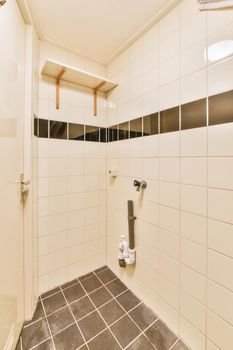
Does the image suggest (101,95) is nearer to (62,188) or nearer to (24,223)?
(62,188)

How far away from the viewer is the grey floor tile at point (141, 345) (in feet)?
3.45

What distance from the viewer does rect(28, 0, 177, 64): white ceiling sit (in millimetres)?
1149

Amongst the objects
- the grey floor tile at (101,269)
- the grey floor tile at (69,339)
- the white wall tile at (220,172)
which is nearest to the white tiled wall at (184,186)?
the white wall tile at (220,172)

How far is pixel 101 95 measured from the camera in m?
1.85

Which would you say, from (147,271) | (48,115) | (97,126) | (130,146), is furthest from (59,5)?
(147,271)

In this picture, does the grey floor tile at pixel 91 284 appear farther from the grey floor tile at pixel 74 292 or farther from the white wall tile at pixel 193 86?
the white wall tile at pixel 193 86

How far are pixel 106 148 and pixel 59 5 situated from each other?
117 cm

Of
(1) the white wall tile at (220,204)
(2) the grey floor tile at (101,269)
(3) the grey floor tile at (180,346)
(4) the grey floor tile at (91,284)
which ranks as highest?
(1) the white wall tile at (220,204)

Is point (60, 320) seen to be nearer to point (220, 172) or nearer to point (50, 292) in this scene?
point (50, 292)

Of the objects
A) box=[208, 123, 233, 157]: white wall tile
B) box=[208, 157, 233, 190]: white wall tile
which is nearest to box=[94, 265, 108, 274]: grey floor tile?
box=[208, 157, 233, 190]: white wall tile

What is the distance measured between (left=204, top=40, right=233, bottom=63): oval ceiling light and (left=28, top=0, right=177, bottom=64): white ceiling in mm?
518

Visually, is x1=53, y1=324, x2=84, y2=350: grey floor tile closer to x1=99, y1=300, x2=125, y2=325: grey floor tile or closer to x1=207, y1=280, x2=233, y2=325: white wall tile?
x1=99, y1=300, x2=125, y2=325: grey floor tile

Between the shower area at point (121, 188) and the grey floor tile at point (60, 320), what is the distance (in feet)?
0.04

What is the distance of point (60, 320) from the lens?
1.24 metres
